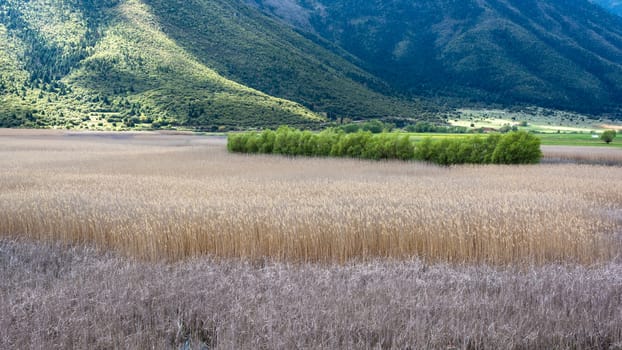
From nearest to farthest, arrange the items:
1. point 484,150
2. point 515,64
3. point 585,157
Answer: point 484,150 < point 585,157 < point 515,64

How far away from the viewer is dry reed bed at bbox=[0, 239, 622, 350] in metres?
5.01

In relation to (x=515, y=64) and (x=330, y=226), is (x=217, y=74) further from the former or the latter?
(x=515, y=64)

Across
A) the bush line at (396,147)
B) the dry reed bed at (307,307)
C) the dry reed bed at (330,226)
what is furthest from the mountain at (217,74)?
the dry reed bed at (307,307)

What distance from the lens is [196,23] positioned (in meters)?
105

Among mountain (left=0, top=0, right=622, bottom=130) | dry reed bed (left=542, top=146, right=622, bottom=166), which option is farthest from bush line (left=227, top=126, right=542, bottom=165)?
mountain (left=0, top=0, right=622, bottom=130)

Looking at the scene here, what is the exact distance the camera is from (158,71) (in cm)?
8844

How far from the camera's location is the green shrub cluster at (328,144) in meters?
36.2

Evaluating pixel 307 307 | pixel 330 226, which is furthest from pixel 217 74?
pixel 307 307

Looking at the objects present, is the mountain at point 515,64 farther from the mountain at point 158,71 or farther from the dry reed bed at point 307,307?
the dry reed bed at point 307,307

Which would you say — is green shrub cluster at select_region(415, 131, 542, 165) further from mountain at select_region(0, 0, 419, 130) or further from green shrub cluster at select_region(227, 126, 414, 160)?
mountain at select_region(0, 0, 419, 130)

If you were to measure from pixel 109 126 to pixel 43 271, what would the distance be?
73839 millimetres

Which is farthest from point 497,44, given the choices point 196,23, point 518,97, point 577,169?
point 577,169

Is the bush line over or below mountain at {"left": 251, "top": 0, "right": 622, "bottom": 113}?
below

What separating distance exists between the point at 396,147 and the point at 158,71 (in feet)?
212
